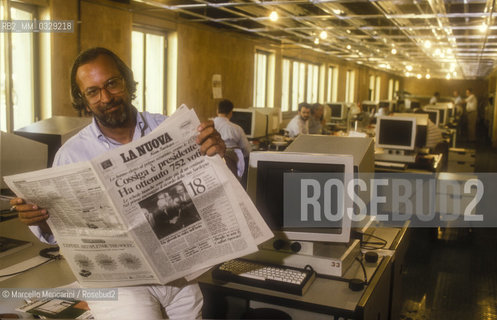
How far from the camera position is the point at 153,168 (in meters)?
1.32

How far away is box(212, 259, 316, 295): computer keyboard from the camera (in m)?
1.74

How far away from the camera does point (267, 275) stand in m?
1.82

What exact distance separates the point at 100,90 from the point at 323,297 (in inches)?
41.5

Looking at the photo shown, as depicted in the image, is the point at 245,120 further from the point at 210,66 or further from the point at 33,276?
the point at 33,276

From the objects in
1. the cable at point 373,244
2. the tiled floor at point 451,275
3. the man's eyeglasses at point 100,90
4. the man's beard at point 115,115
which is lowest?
the tiled floor at point 451,275

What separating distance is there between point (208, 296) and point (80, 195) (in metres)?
0.92

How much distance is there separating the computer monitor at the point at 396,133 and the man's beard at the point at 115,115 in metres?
4.06

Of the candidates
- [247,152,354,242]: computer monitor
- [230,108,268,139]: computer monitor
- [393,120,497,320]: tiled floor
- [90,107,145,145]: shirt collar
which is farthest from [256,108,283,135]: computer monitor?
[90,107,145,145]: shirt collar

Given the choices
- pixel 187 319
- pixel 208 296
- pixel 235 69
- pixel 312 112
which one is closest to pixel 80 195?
pixel 187 319

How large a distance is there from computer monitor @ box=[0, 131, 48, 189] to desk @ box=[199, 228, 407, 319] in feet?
3.70

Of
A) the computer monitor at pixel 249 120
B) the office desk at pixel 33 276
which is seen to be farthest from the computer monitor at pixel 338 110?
the office desk at pixel 33 276

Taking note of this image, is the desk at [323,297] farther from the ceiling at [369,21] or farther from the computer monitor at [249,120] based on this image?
the computer monitor at [249,120]

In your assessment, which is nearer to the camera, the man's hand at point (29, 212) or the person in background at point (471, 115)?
the man's hand at point (29, 212)

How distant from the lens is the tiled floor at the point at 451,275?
323 cm
